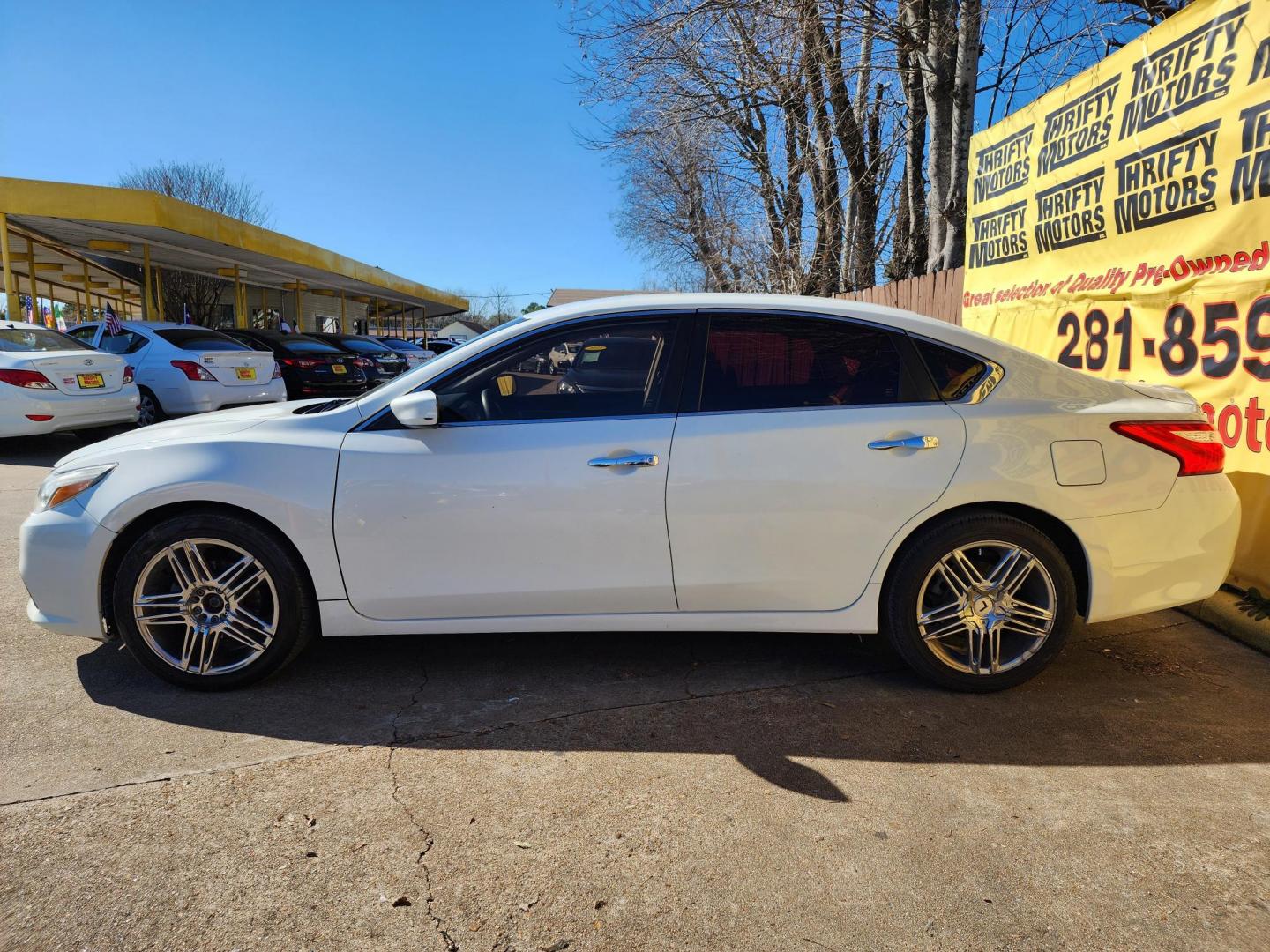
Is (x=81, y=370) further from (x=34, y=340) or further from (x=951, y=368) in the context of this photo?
(x=951, y=368)

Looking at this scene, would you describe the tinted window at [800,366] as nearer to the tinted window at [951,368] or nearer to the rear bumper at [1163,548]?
the tinted window at [951,368]

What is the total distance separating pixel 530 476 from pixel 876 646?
1939mm

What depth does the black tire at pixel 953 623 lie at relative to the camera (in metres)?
3.31

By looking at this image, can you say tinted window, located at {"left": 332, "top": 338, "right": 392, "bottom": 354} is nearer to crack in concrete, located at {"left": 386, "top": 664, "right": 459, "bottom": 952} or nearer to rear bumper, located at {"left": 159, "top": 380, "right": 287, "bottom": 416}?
rear bumper, located at {"left": 159, "top": 380, "right": 287, "bottom": 416}

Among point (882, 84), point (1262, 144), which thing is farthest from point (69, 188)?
point (1262, 144)

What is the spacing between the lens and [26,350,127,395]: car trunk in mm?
8664

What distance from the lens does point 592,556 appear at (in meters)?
3.27

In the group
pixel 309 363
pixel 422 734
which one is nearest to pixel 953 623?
pixel 422 734

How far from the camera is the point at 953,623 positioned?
3.37m

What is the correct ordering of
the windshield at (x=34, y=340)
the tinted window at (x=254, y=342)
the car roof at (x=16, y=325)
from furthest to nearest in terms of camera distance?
the tinted window at (x=254, y=342)
the car roof at (x=16, y=325)
the windshield at (x=34, y=340)

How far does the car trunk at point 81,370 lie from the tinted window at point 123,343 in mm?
1756

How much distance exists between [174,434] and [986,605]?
3.47m

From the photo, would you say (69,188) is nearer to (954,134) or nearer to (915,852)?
(954,134)

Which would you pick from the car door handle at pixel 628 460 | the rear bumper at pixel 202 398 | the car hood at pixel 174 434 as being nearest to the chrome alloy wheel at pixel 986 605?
the car door handle at pixel 628 460
